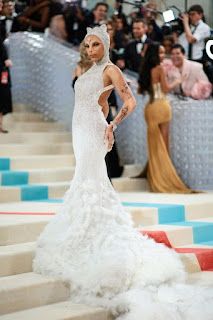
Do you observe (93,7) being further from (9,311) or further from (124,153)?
(9,311)

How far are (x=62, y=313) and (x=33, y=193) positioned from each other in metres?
2.98

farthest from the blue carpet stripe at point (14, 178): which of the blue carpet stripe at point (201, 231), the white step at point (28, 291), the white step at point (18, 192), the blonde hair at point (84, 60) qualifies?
the white step at point (28, 291)

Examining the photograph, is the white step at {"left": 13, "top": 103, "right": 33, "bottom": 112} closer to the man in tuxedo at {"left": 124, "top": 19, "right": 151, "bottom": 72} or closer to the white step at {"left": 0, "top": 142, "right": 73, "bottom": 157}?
the white step at {"left": 0, "top": 142, "right": 73, "bottom": 157}

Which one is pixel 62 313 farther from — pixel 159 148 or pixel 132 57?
pixel 132 57

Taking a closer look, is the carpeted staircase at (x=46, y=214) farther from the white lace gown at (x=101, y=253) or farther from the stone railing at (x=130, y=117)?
the stone railing at (x=130, y=117)

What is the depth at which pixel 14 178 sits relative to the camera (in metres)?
8.09

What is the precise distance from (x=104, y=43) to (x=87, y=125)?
23.4 inches

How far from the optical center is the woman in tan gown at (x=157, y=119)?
29.3 ft

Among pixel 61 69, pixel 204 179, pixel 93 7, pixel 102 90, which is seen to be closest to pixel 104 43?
pixel 102 90

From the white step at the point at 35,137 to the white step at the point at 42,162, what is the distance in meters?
0.54

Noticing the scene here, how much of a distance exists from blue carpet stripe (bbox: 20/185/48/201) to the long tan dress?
61.2 inches

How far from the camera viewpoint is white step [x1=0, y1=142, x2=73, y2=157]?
8.87 m

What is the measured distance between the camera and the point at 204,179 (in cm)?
919

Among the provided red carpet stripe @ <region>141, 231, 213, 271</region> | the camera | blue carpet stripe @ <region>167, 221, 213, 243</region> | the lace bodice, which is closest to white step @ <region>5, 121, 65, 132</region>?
the lace bodice
